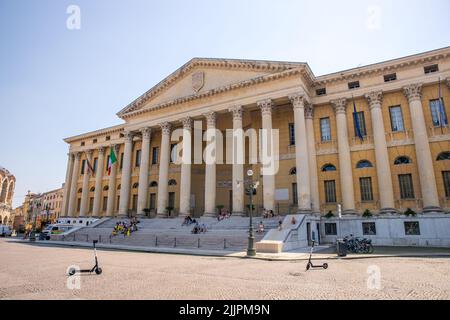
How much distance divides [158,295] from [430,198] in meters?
23.1

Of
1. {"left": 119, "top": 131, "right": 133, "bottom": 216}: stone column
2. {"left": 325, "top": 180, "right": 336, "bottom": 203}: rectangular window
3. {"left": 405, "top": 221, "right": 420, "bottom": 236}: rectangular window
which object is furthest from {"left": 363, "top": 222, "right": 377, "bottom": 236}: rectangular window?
{"left": 119, "top": 131, "right": 133, "bottom": 216}: stone column

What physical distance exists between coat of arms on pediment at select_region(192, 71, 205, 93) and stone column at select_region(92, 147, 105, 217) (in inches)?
798

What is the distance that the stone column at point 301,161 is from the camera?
23391 mm

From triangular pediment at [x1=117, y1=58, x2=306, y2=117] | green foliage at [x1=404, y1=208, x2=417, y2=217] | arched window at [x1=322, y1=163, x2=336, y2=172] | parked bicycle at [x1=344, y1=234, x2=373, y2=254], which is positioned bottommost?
parked bicycle at [x1=344, y1=234, x2=373, y2=254]

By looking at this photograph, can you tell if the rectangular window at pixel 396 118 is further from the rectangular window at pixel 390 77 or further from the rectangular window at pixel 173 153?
the rectangular window at pixel 173 153

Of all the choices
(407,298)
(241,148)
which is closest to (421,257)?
(407,298)

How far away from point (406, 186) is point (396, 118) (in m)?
6.13

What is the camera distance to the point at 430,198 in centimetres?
2216

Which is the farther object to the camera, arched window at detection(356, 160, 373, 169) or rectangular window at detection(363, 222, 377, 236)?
arched window at detection(356, 160, 373, 169)

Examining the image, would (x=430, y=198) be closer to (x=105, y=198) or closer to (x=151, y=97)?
(x=151, y=97)

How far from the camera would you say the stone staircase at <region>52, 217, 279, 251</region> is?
20.3 metres

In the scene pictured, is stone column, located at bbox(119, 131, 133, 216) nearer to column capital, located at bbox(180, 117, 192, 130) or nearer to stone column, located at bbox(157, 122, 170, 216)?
stone column, located at bbox(157, 122, 170, 216)

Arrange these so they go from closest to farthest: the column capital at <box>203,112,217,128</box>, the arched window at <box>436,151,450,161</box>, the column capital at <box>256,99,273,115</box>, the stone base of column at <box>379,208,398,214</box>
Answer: the stone base of column at <box>379,208,398,214</box>
the arched window at <box>436,151,450,161</box>
the column capital at <box>256,99,273,115</box>
the column capital at <box>203,112,217,128</box>

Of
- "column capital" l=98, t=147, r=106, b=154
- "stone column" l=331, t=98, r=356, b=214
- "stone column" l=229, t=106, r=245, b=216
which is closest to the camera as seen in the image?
"stone column" l=331, t=98, r=356, b=214
